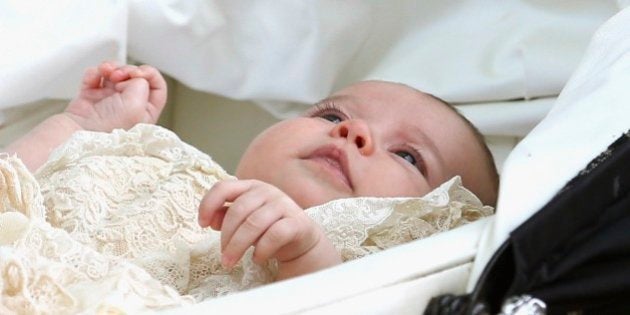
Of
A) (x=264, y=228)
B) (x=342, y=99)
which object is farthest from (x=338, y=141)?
(x=264, y=228)

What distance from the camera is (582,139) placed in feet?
2.46

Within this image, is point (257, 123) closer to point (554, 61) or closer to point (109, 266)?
point (554, 61)

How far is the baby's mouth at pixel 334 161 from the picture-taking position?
3.51ft

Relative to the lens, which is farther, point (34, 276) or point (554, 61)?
point (554, 61)

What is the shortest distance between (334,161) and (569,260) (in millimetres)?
442

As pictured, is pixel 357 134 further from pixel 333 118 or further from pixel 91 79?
pixel 91 79

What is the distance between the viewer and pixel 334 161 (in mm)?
1085

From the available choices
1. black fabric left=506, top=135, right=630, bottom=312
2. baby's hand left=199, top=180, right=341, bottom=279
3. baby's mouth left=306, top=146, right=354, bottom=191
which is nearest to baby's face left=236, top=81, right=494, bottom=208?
baby's mouth left=306, top=146, right=354, bottom=191

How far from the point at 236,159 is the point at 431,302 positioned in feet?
2.91

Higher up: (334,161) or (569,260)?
(569,260)

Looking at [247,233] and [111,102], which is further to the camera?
[111,102]

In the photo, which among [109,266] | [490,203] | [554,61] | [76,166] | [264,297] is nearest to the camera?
[264,297]

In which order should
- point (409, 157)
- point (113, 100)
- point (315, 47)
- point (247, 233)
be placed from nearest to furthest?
point (247, 233) → point (409, 157) → point (113, 100) → point (315, 47)

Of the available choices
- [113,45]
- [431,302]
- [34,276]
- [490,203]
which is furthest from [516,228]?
[113,45]
